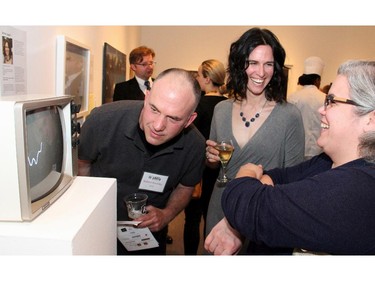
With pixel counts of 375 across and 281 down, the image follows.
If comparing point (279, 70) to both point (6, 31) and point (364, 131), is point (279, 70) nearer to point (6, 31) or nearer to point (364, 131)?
point (364, 131)

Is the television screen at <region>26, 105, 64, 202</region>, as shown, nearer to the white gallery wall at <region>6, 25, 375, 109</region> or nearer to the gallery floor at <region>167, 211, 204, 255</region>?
the gallery floor at <region>167, 211, 204, 255</region>

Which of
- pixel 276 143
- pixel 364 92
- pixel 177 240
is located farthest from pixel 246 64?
pixel 177 240

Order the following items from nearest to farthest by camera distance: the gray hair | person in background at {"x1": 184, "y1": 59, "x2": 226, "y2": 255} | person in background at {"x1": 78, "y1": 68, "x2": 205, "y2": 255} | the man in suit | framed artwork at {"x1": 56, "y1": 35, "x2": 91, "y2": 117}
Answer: the gray hair < person in background at {"x1": 78, "y1": 68, "x2": 205, "y2": 255} < framed artwork at {"x1": 56, "y1": 35, "x2": 91, "y2": 117} < person in background at {"x1": 184, "y1": 59, "x2": 226, "y2": 255} < the man in suit

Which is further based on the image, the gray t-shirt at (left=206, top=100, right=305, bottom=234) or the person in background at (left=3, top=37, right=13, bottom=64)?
the gray t-shirt at (left=206, top=100, right=305, bottom=234)

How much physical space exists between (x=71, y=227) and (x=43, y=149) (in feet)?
0.82

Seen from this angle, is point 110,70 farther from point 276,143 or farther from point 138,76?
point 276,143

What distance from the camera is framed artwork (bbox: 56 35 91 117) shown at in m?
1.98

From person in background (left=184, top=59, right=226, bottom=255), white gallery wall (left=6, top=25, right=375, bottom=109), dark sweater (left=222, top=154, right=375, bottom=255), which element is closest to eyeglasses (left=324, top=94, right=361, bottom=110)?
dark sweater (left=222, top=154, right=375, bottom=255)

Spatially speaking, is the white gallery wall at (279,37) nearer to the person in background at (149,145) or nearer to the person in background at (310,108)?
the person in background at (310,108)

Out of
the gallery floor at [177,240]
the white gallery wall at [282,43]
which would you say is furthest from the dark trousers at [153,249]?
the white gallery wall at [282,43]

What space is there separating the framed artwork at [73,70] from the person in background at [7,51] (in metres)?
0.62

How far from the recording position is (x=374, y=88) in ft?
2.94

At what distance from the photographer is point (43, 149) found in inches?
34.5

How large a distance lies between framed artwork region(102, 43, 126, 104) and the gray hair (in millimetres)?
2727
